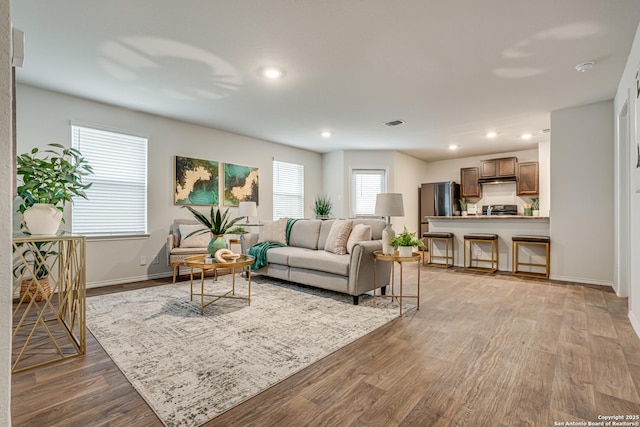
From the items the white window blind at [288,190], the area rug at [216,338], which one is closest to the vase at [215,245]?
the area rug at [216,338]

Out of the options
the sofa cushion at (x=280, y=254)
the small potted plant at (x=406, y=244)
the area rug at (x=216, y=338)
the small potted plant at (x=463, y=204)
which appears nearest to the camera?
the area rug at (x=216, y=338)

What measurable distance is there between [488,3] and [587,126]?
10.9 feet

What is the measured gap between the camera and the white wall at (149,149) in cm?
384

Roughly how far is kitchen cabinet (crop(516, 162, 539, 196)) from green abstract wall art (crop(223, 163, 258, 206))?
19.6 ft

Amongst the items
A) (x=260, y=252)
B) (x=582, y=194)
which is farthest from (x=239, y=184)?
(x=582, y=194)

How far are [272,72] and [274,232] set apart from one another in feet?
7.53

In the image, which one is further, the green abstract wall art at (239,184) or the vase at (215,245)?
the green abstract wall art at (239,184)

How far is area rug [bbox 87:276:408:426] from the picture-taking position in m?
1.72

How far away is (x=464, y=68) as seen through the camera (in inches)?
129

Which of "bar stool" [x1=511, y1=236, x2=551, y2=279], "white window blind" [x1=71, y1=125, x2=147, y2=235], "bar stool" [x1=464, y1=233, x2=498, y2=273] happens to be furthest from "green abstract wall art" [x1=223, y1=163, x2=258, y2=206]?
"bar stool" [x1=511, y1=236, x2=551, y2=279]

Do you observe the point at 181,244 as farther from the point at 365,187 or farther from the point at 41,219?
the point at 365,187

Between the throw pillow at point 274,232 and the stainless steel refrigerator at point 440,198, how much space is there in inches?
181

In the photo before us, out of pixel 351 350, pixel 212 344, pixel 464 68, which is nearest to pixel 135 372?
pixel 212 344

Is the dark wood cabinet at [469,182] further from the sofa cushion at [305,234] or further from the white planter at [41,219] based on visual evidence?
the white planter at [41,219]
